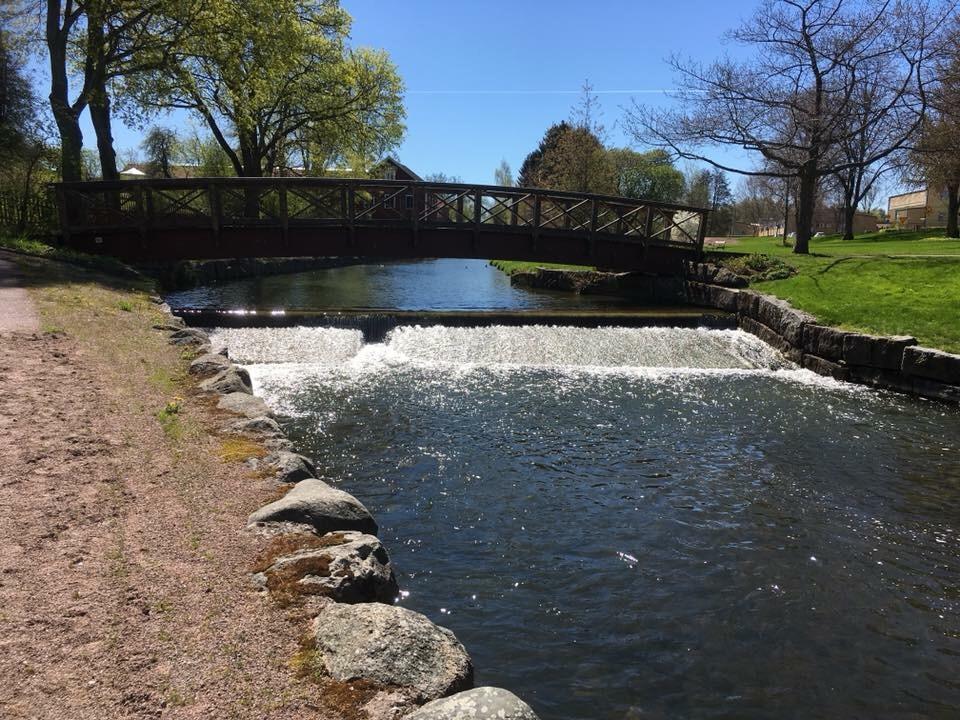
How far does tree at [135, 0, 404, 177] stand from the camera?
22.3 m

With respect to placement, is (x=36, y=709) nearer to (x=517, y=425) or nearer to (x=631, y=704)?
(x=631, y=704)

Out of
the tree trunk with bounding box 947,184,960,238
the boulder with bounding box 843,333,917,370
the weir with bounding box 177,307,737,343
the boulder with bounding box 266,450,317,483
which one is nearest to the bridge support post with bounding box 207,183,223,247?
the weir with bounding box 177,307,737,343

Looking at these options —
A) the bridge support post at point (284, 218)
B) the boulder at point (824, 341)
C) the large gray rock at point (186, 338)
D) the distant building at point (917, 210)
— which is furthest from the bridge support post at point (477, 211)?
the distant building at point (917, 210)

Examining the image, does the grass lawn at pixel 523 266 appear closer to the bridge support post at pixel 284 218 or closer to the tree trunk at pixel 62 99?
the bridge support post at pixel 284 218

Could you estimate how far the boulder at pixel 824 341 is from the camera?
37.2ft

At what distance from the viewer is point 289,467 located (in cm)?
495

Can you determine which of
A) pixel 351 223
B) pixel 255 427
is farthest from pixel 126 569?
pixel 351 223

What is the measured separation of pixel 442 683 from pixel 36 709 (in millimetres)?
1569

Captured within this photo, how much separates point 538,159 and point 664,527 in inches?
2053

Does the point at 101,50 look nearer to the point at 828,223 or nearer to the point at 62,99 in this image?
the point at 62,99

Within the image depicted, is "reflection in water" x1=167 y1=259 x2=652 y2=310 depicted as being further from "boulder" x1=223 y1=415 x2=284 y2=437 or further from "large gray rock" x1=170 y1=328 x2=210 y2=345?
"boulder" x1=223 y1=415 x2=284 y2=437

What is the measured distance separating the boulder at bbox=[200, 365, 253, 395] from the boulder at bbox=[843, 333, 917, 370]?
979cm

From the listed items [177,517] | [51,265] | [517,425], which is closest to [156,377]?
[177,517]

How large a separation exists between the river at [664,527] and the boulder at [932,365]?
749mm
